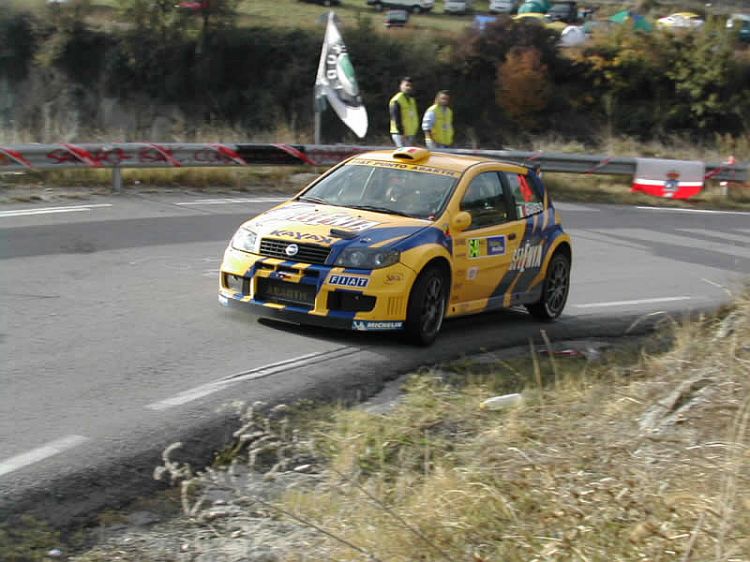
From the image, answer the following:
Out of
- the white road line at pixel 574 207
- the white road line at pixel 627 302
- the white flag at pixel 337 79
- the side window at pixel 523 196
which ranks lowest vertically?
the white road line at pixel 627 302

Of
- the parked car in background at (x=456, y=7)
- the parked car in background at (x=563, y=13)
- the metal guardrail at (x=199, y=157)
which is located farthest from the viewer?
the parked car in background at (x=456, y=7)

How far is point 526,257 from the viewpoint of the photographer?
10.9m

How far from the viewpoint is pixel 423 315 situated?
934cm

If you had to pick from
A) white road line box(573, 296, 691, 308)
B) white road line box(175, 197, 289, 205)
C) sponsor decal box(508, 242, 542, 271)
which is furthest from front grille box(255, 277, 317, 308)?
white road line box(175, 197, 289, 205)

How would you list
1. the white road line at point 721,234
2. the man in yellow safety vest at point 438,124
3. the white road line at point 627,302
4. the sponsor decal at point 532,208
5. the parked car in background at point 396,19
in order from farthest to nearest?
the parked car in background at point 396,19 < the man in yellow safety vest at point 438,124 < the white road line at point 721,234 < the white road line at point 627,302 < the sponsor decal at point 532,208

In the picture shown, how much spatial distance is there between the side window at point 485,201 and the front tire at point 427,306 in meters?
0.86

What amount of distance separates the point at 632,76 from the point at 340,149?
120ft

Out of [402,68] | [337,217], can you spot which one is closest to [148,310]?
[337,217]

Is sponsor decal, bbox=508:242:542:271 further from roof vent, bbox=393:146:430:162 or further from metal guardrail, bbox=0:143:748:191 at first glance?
metal guardrail, bbox=0:143:748:191

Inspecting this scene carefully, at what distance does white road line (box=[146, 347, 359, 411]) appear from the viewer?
726 cm

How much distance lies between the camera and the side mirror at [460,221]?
9.81 m

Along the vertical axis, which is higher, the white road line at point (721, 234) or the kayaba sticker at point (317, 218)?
the kayaba sticker at point (317, 218)

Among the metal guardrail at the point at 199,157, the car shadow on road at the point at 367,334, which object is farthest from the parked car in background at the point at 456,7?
the car shadow on road at the point at 367,334

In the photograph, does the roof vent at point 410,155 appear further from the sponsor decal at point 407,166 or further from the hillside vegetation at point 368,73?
the hillside vegetation at point 368,73
